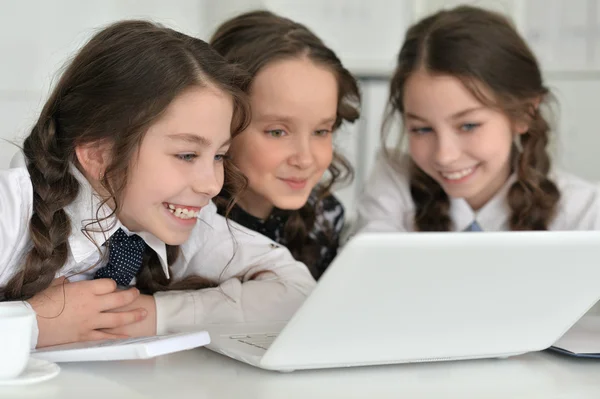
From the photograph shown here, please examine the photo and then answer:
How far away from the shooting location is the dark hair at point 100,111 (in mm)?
1145

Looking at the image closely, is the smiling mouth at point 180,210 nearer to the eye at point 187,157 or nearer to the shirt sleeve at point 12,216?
the eye at point 187,157

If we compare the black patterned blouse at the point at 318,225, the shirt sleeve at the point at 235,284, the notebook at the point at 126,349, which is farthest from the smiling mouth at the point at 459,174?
the notebook at the point at 126,349

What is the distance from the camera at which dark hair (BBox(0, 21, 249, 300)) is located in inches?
45.1

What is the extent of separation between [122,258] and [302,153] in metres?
0.43

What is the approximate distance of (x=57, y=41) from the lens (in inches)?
116

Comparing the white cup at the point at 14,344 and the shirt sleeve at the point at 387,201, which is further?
the shirt sleeve at the point at 387,201

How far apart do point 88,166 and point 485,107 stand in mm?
878

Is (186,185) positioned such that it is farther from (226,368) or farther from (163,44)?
(226,368)

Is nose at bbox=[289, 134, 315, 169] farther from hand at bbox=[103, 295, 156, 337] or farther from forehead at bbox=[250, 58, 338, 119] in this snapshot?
hand at bbox=[103, 295, 156, 337]

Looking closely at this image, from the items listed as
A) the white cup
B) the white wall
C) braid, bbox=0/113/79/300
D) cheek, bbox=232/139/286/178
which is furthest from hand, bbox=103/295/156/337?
the white wall

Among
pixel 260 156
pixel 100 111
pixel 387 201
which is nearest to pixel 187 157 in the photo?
pixel 100 111

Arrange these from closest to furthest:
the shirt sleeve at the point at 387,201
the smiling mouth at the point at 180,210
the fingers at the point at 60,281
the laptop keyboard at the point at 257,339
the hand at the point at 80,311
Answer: the laptop keyboard at the point at 257,339 < the hand at the point at 80,311 < the fingers at the point at 60,281 < the smiling mouth at the point at 180,210 < the shirt sleeve at the point at 387,201

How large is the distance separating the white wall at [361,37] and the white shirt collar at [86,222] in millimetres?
1673

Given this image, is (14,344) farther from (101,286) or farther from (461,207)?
(461,207)
